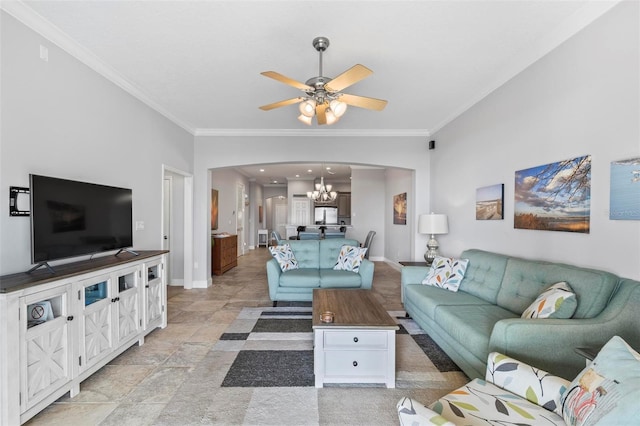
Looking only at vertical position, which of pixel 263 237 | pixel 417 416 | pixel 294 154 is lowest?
pixel 263 237

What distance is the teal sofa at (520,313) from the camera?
1773 millimetres

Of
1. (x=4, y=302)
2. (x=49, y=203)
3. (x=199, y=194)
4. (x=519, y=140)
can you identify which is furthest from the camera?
(x=199, y=194)

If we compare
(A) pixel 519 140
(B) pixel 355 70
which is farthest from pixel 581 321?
(B) pixel 355 70

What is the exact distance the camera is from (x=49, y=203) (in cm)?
203

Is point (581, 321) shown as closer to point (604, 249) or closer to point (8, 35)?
point (604, 249)

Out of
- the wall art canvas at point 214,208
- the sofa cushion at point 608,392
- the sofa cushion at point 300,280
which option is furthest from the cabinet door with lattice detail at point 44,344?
the wall art canvas at point 214,208

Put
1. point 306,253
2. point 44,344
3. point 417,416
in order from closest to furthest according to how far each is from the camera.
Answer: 1. point 417,416
2. point 44,344
3. point 306,253

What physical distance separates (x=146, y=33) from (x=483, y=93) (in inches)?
144

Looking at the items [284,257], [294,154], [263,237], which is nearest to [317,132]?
[294,154]

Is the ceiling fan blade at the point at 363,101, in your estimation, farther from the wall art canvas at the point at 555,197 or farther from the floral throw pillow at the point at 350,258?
the floral throw pillow at the point at 350,258

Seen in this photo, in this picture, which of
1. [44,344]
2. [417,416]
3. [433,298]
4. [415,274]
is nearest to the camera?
[417,416]

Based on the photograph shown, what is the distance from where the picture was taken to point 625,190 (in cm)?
188

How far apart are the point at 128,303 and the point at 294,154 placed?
3385 millimetres

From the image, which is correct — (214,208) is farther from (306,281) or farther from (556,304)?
(556,304)
